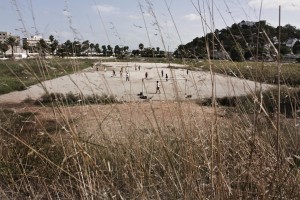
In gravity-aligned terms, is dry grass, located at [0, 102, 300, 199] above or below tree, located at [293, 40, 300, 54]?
below

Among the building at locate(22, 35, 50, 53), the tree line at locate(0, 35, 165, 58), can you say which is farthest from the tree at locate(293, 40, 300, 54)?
the building at locate(22, 35, 50, 53)

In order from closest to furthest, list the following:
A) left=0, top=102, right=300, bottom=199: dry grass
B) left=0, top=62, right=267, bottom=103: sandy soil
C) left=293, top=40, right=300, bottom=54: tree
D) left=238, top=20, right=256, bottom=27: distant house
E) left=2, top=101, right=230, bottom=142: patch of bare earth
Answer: left=0, top=102, right=300, bottom=199: dry grass → left=2, top=101, right=230, bottom=142: patch of bare earth → left=0, top=62, right=267, bottom=103: sandy soil → left=238, top=20, right=256, bottom=27: distant house → left=293, top=40, right=300, bottom=54: tree

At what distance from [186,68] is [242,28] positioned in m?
0.52

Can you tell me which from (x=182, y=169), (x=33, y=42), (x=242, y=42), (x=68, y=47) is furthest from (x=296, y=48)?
(x=33, y=42)

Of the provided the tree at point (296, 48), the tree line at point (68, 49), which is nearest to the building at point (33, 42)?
the tree line at point (68, 49)

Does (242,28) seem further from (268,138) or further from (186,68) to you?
(268,138)

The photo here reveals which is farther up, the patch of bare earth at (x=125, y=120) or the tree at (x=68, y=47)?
the tree at (x=68, y=47)

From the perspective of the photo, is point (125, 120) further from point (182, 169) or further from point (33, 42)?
point (182, 169)

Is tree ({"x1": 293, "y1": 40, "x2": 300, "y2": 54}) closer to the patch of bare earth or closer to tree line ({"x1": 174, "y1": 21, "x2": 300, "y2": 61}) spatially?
tree line ({"x1": 174, "y1": 21, "x2": 300, "y2": 61})

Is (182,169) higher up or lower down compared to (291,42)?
lower down

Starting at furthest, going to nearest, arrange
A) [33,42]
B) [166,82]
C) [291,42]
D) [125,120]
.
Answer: [166,82], [125,120], [291,42], [33,42]

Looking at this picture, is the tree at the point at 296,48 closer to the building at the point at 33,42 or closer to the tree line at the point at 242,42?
the tree line at the point at 242,42

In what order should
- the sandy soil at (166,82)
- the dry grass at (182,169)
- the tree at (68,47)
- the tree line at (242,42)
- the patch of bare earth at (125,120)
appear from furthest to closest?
the tree at (68,47), the tree line at (242,42), the sandy soil at (166,82), the patch of bare earth at (125,120), the dry grass at (182,169)

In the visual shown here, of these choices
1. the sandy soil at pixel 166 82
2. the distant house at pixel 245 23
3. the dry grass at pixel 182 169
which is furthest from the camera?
the distant house at pixel 245 23
